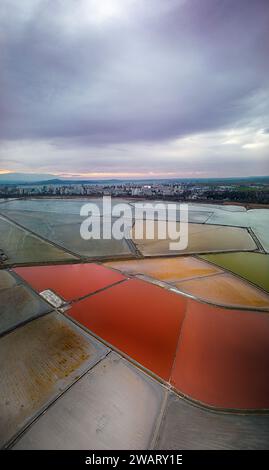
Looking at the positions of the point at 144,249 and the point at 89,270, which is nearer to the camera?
the point at 89,270

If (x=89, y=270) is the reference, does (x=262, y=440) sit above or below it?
below

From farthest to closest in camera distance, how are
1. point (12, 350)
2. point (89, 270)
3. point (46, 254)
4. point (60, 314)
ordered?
point (46, 254) → point (89, 270) → point (60, 314) → point (12, 350)

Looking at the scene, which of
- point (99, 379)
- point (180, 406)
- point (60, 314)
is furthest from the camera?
point (60, 314)

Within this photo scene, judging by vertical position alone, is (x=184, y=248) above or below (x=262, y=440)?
above

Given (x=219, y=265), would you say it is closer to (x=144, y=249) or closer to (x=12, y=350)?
(x=144, y=249)

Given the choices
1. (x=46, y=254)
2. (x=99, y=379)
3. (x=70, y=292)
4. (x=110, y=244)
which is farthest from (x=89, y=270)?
(x=99, y=379)

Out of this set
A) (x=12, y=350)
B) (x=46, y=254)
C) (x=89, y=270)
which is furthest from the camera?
(x=46, y=254)

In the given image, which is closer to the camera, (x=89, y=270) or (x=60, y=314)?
(x=60, y=314)
